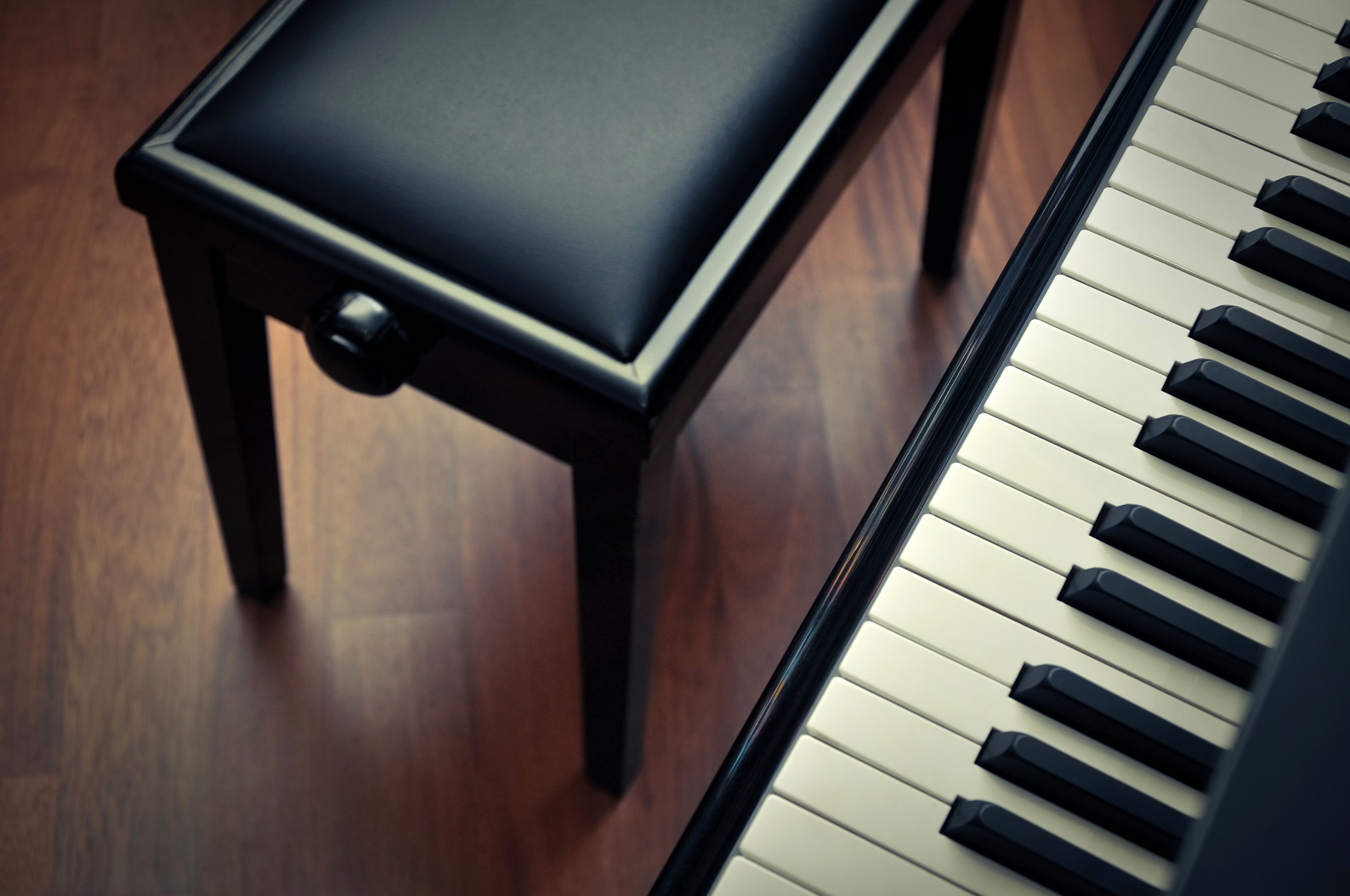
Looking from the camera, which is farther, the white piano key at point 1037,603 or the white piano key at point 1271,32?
the white piano key at point 1271,32

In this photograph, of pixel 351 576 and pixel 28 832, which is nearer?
pixel 28 832

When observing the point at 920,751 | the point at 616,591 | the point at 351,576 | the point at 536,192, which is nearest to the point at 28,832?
the point at 351,576

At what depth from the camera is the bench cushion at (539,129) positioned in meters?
0.77

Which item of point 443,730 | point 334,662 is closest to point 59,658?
point 334,662

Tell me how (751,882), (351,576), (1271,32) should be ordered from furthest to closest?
(351,576) → (1271,32) → (751,882)

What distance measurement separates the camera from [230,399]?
38.5 inches

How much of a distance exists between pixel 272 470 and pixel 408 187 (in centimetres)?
40

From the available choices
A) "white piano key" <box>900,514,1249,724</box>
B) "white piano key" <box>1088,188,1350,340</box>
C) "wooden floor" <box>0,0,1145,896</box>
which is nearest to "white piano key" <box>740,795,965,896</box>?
"white piano key" <box>900,514,1249,724</box>

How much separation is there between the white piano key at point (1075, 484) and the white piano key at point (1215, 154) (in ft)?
0.64

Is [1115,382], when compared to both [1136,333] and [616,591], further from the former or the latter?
[616,591]

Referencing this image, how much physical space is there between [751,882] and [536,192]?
42 cm

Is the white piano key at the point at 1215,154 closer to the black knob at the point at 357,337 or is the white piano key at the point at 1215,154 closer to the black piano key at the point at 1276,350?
the black piano key at the point at 1276,350

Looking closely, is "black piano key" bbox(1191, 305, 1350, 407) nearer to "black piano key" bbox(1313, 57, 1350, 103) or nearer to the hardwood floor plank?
"black piano key" bbox(1313, 57, 1350, 103)

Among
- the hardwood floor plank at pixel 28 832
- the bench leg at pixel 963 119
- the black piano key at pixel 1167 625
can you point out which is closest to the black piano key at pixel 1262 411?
the black piano key at pixel 1167 625
